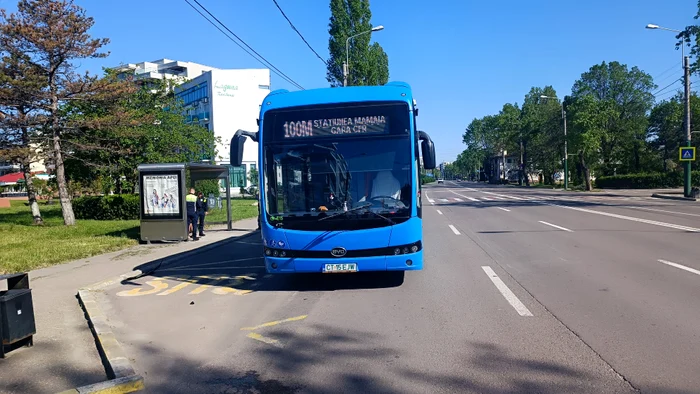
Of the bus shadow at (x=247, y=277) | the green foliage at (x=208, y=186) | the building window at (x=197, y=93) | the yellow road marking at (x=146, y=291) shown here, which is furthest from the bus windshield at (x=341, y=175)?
the building window at (x=197, y=93)

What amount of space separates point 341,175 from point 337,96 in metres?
1.34

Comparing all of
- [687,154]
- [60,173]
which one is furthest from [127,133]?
[687,154]

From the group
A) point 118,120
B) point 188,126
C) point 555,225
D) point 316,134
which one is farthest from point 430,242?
point 188,126

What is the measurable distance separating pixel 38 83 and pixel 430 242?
16.3 meters

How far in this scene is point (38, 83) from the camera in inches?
777

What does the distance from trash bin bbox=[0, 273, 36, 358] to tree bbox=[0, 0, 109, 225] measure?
54.7 ft

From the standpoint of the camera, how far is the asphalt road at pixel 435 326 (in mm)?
4559

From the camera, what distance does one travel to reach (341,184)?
7898 mm

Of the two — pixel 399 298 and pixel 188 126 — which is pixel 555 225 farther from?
pixel 188 126

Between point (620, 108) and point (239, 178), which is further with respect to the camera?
point (239, 178)

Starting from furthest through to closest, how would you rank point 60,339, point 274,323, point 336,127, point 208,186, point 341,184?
1. point 208,186
2. point 336,127
3. point 341,184
4. point 274,323
5. point 60,339

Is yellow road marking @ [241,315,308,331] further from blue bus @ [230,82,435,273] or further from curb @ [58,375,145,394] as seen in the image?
curb @ [58,375,145,394]

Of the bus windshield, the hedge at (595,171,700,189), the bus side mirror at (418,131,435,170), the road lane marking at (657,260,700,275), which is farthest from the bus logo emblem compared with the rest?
the hedge at (595,171,700,189)

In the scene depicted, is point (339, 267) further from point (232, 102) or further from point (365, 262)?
point (232, 102)
